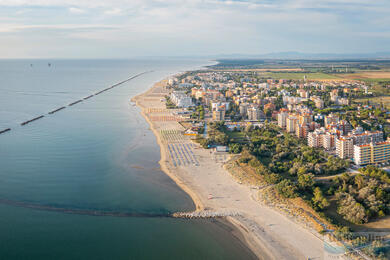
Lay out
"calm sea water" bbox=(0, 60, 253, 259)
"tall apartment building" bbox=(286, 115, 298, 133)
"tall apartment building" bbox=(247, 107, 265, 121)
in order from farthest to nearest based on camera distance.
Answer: "tall apartment building" bbox=(247, 107, 265, 121)
"tall apartment building" bbox=(286, 115, 298, 133)
"calm sea water" bbox=(0, 60, 253, 259)

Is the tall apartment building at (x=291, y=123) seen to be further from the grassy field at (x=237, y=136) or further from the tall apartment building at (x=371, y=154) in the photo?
the tall apartment building at (x=371, y=154)

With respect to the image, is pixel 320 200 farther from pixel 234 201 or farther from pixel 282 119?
pixel 282 119

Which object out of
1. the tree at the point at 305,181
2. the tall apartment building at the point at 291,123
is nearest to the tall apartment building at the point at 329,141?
the tall apartment building at the point at 291,123

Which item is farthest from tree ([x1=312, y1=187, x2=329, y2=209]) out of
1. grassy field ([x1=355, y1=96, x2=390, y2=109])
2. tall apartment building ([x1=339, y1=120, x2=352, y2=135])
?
grassy field ([x1=355, y1=96, x2=390, y2=109])

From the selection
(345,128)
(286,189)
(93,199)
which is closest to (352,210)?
(286,189)

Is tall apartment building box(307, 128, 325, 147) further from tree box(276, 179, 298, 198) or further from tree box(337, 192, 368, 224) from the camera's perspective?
tree box(337, 192, 368, 224)

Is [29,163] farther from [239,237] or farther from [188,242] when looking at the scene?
[239,237]
